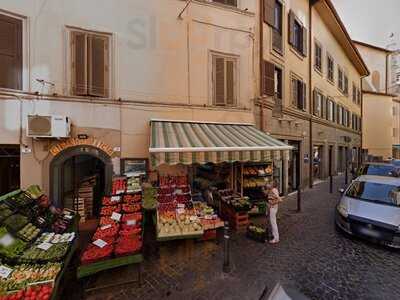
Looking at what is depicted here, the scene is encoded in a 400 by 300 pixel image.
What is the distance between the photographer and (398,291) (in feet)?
14.6

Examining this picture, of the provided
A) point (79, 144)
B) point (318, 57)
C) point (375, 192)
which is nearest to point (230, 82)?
point (79, 144)

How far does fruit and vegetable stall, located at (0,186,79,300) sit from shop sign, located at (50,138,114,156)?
135cm

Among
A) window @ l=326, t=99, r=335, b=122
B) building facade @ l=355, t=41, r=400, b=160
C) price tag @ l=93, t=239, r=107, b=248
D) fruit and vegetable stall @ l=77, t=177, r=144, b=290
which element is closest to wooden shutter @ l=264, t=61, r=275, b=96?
fruit and vegetable stall @ l=77, t=177, r=144, b=290

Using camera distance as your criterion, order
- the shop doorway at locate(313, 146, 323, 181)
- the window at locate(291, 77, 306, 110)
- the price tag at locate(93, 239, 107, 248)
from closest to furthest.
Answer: the price tag at locate(93, 239, 107, 248)
the window at locate(291, 77, 306, 110)
the shop doorway at locate(313, 146, 323, 181)

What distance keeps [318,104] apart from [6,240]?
17.4 m

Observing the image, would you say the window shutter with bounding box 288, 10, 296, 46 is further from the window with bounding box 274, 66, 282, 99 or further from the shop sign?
the shop sign

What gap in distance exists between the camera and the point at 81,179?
26.5 ft

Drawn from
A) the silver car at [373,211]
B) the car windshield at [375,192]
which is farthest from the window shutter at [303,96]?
the car windshield at [375,192]

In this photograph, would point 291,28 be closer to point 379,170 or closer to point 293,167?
point 293,167

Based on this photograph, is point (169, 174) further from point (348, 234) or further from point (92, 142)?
point (348, 234)

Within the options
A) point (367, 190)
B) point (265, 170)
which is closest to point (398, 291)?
point (367, 190)

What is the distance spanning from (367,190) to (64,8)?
11.3 meters

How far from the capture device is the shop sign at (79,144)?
6941 mm

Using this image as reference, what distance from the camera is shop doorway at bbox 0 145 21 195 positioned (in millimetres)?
6785
